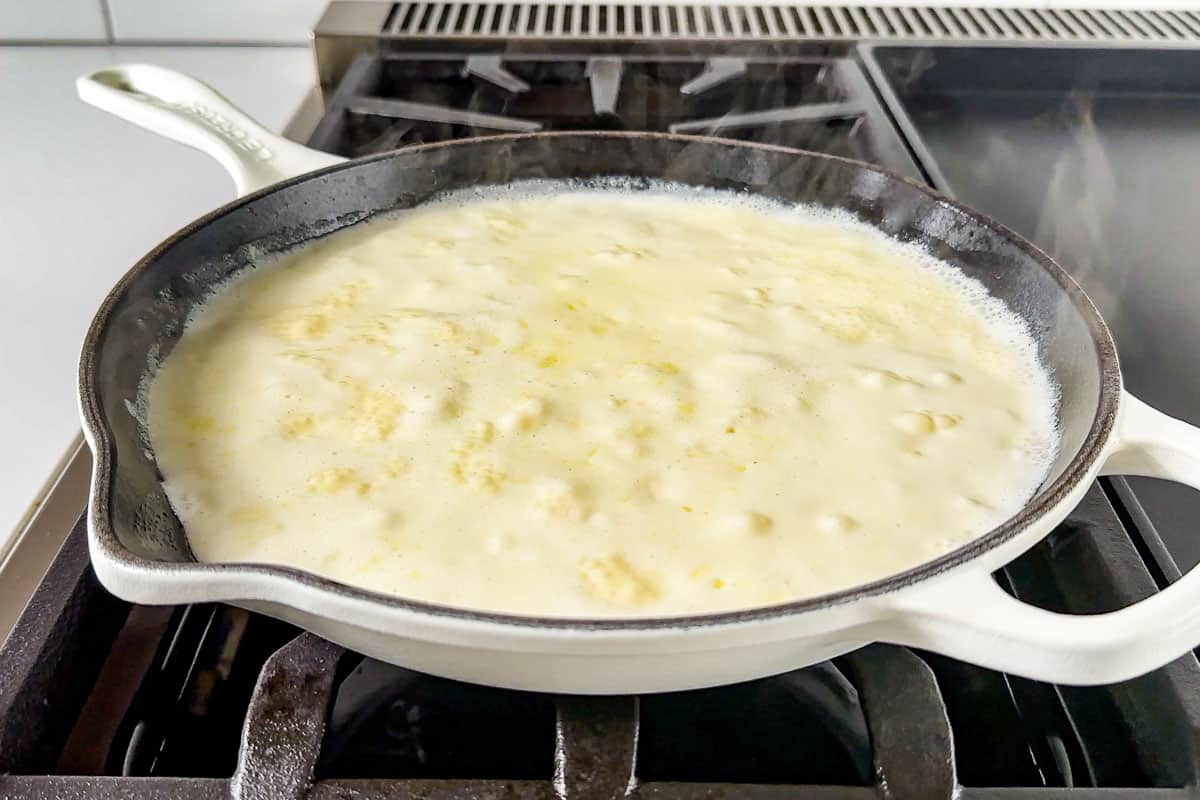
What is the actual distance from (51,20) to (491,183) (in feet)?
3.61

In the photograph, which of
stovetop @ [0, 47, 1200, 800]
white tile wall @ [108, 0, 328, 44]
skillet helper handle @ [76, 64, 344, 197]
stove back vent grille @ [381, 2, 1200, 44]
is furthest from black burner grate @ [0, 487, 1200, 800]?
white tile wall @ [108, 0, 328, 44]

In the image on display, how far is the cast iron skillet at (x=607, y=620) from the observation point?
1.44 ft

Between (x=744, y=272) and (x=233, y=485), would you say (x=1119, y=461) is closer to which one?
(x=744, y=272)

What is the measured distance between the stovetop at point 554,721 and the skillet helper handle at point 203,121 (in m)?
0.38

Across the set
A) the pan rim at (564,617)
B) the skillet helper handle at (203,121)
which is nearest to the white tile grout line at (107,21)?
the skillet helper handle at (203,121)

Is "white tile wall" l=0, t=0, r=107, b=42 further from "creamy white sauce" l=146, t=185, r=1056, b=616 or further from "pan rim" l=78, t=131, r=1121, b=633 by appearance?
"pan rim" l=78, t=131, r=1121, b=633

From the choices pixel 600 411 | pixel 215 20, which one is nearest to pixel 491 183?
pixel 600 411

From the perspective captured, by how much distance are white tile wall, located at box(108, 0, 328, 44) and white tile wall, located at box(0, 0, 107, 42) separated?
34mm

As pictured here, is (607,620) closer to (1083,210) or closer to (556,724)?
(556,724)

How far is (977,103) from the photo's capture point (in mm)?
1420

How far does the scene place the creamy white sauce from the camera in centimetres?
58

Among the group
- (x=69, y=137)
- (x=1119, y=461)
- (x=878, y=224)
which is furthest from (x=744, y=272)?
(x=69, y=137)

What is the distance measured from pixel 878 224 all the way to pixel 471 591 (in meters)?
0.56

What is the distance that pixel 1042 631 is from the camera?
446 mm
